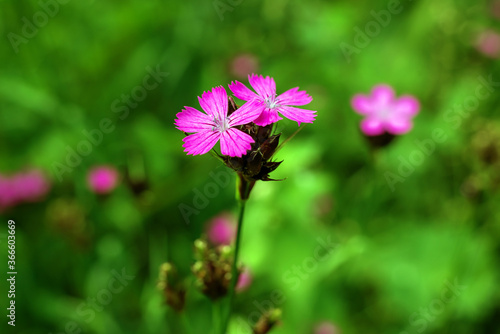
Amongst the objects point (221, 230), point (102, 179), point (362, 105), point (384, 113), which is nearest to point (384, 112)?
point (384, 113)

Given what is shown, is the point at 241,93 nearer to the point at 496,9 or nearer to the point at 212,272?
the point at 212,272

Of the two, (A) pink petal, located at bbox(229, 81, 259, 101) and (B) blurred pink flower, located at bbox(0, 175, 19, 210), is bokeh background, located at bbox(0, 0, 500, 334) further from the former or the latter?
(A) pink petal, located at bbox(229, 81, 259, 101)

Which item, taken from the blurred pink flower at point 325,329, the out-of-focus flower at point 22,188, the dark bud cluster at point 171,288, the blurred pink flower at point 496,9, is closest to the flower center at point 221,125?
the dark bud cluster at point 171,288

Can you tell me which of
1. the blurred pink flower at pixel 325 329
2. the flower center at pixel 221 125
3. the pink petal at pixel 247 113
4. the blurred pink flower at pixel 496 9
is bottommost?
the blurred pink flower at pixel 325 329

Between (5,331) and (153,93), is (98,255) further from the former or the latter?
(153,93)

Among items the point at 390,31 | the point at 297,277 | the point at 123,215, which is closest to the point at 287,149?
the point at 297,277

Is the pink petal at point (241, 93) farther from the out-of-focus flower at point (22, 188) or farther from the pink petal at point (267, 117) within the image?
the out-of-focus flower at point (22, 188)

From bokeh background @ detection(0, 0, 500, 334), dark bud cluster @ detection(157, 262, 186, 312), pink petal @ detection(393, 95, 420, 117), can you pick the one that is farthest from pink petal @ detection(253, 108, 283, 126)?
pink petal @ detection(393, 95, 420, 117)
